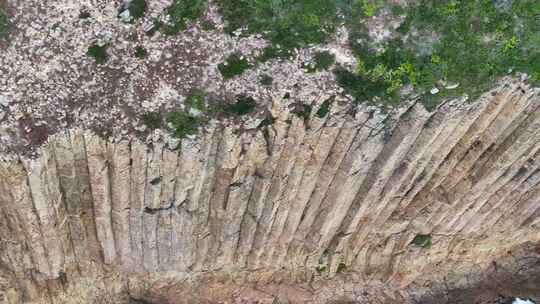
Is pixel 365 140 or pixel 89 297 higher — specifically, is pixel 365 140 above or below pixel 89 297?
above

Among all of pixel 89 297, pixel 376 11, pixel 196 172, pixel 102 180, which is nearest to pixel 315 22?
pixel 376 11

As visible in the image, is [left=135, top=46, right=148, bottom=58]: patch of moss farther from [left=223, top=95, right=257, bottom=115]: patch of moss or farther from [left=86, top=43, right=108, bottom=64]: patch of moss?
[left=223, top=95, right=257, bottom=115]: patch of moss

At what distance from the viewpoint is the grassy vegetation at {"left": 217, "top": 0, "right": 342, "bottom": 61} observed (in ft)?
42.4

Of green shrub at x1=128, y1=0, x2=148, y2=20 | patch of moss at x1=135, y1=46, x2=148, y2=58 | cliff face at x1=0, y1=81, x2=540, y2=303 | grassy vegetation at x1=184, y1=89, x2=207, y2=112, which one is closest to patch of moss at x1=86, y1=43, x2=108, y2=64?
patch of moss at x1=135, y1=46, x2=148, y2=58

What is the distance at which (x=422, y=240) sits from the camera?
1789 cm

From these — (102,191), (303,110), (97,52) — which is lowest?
(102,191)

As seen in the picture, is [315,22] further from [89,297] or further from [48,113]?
[89,297]

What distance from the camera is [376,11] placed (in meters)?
13.1

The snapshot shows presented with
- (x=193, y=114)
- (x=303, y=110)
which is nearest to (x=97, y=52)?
(x=193, y=114)

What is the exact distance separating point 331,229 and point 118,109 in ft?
24.0

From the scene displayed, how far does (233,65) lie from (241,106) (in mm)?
958

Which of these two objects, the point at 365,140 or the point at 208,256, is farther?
the point at 208,256

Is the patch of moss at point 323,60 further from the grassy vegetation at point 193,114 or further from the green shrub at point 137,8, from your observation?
the green shrub at point 137,8

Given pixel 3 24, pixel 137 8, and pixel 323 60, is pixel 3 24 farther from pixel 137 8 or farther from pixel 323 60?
pixel 323 60
